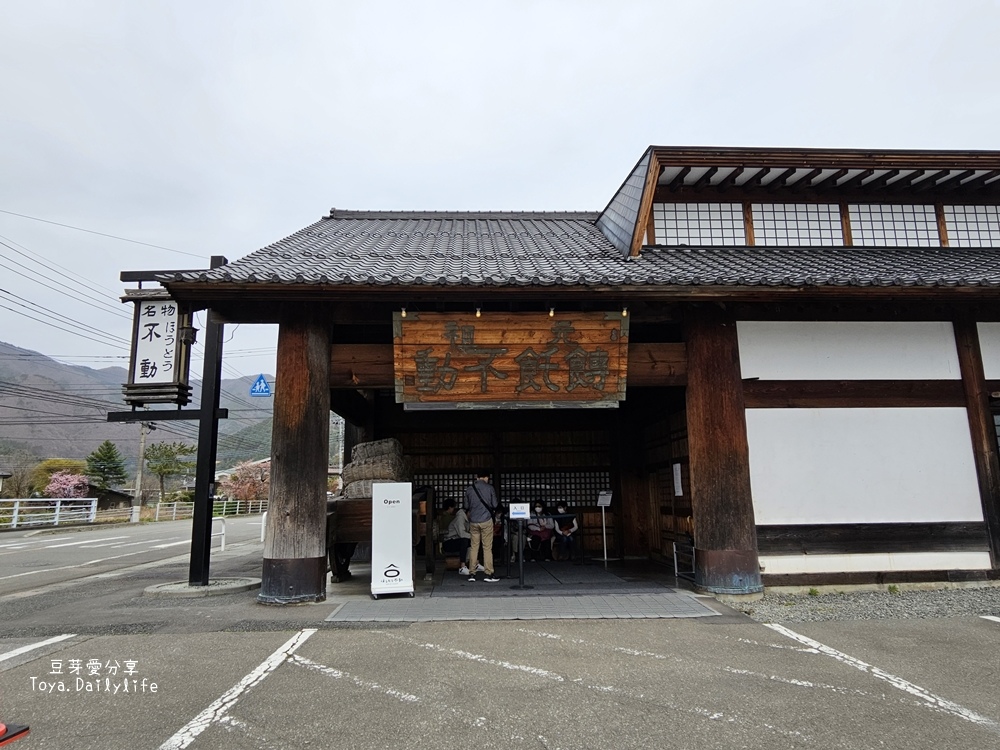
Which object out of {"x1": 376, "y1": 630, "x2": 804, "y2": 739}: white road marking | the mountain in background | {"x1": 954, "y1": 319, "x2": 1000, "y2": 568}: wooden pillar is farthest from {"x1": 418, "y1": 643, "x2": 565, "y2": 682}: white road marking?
the mountain in background

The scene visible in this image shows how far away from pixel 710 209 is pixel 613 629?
23.5 ft

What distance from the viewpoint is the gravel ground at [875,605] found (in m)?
6.79

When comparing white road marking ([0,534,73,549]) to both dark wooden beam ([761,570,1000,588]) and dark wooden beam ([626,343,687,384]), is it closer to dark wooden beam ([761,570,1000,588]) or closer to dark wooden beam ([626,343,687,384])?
dark wooden beam ([626,343,687,384])

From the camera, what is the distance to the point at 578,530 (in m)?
12.0

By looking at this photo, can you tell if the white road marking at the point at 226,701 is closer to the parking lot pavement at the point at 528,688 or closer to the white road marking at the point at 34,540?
the parking lot pavement at the point at 528,688

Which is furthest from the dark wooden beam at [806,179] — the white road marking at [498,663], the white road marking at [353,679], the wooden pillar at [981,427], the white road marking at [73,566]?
the white road marking at [73,566]

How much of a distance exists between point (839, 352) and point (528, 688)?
648cm

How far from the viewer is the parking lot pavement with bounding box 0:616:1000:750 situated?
12.2 ft

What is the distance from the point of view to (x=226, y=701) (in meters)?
4.25

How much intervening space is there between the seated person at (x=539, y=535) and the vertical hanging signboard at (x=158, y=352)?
6497mm

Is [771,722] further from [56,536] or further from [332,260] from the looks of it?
[56,536]

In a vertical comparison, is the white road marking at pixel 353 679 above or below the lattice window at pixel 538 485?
below

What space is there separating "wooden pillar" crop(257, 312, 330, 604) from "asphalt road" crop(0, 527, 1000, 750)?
53 centimetres

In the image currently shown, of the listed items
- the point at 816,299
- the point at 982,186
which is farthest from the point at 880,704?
the point at 982,186
